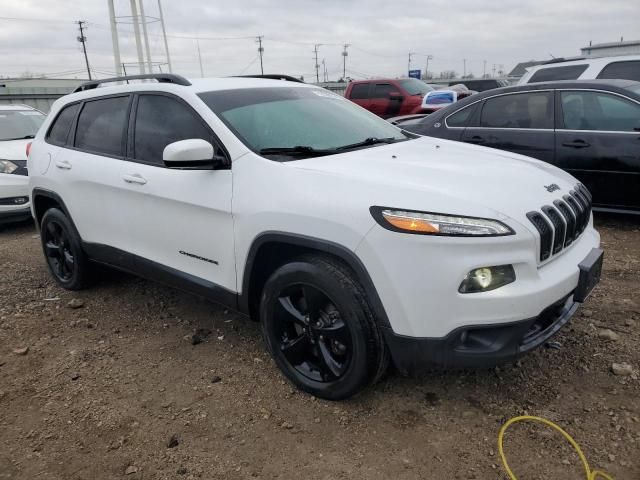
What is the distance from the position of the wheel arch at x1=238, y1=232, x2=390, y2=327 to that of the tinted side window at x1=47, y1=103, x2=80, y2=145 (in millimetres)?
2434

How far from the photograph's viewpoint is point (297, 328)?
283cm

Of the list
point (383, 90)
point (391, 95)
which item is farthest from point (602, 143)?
point (383, 90)

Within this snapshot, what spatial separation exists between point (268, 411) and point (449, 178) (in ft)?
5.01

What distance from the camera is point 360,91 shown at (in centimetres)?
1525

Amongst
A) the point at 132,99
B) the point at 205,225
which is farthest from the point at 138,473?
the point at 132,99

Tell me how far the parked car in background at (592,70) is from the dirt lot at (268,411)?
4.56m

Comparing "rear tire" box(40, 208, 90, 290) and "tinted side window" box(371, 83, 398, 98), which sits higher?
"tinted side window" box(371, 83, 398, 98)

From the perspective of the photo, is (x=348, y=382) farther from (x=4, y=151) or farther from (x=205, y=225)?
(x=4, y=151)

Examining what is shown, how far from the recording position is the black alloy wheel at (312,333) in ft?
8.50

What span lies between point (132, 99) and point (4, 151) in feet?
14.9

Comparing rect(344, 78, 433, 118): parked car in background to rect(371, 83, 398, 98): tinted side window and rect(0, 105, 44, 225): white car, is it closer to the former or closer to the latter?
rect(371, 83, 398, 98): tinted side window

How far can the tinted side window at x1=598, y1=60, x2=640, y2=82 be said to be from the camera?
22.8ft

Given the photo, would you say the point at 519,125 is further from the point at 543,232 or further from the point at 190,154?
the point at 190,154

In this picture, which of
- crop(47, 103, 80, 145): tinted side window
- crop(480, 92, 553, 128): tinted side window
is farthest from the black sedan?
crop(47, 103, 80, 145): tinted side window
